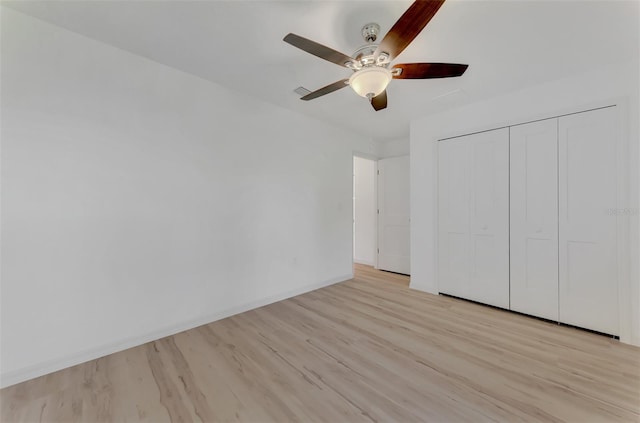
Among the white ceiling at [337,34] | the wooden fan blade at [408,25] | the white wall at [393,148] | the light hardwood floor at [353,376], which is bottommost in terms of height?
the light hardwood floor at [353,376]

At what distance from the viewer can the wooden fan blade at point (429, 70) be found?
1656 mm

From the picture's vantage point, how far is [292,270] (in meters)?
3.36

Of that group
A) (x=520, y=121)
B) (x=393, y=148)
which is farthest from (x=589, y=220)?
(x=393, y=148)

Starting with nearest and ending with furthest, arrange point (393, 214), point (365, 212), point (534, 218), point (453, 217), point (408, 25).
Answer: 1. point (408, 25)
2. point (534, 218)
3. point (453, 217)
4. point (393, 214)
5. point (365, 212)

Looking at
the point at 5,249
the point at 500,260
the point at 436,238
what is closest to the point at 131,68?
the point at 5,249

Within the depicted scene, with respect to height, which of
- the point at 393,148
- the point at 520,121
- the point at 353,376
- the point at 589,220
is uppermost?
the point at 393,148

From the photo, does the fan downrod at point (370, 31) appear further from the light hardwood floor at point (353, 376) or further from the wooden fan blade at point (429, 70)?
the light hardwood floor at point (353, 376)

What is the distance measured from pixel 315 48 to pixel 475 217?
109 inches

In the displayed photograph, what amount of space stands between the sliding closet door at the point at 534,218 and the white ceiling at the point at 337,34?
62cm

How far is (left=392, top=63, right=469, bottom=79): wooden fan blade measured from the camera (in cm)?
166

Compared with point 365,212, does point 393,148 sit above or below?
above

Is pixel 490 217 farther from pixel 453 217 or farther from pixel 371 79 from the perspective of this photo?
pixel 371 79

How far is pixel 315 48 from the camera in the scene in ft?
4.95

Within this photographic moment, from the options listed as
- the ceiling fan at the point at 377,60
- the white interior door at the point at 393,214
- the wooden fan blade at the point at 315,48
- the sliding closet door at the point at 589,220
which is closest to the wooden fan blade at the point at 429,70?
the ceiling fan at the point at 377,60
